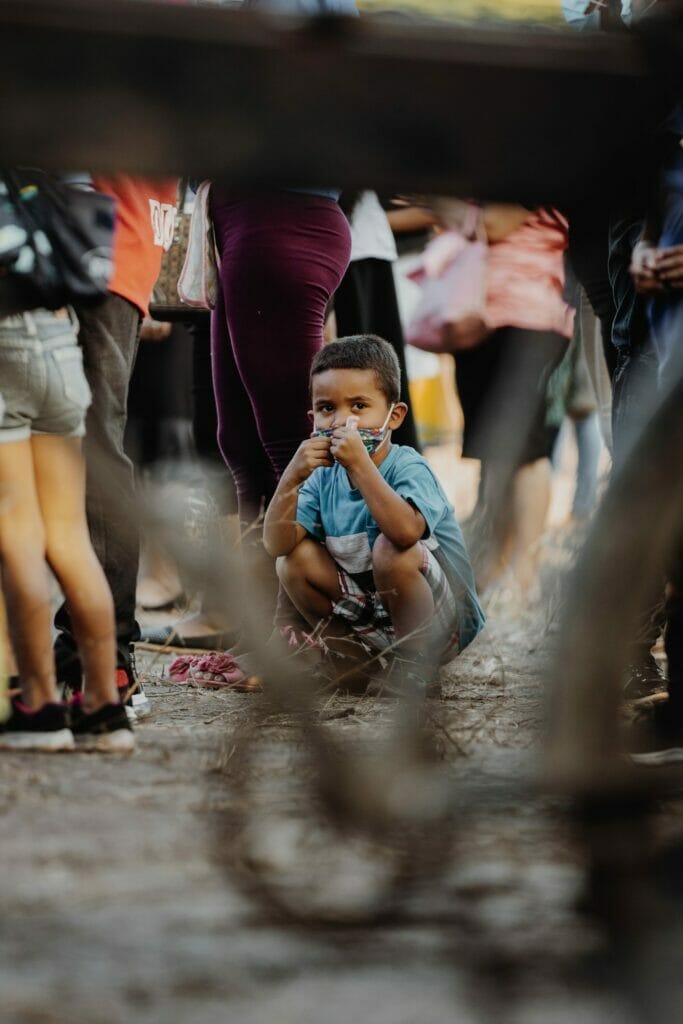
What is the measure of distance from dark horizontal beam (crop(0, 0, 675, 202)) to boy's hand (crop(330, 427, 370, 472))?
147 cm

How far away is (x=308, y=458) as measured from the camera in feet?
7.34

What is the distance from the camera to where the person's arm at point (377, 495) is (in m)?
2.29

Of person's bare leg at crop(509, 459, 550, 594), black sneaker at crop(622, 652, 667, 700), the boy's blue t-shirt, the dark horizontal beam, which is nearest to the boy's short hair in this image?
the boy's blue t-shirt

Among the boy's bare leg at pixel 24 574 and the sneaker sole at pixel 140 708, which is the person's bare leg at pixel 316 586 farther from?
the boy's bare leg at pixel 24 574

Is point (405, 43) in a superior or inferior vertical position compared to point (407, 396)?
superior

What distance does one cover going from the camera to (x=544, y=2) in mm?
875

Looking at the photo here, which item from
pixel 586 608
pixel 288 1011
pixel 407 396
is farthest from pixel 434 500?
pixel 288 1011

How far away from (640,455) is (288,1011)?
1.51ft

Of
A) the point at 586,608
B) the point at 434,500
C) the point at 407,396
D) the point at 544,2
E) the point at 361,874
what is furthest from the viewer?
the point at 407,396

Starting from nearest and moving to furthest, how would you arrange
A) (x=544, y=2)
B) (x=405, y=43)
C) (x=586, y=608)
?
(x=405, y=43)
(x=544, y=2)
(x=586, y=608)

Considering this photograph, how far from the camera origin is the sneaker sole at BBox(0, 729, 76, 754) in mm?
1887

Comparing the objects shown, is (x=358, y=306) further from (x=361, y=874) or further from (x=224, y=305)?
(x=361, y=874)

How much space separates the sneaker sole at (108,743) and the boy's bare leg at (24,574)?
8cm

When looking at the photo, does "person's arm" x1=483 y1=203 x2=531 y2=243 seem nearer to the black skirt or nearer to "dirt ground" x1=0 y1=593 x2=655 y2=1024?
the black skirt
